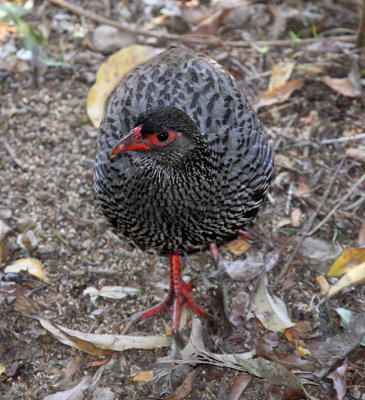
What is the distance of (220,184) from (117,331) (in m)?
1.40

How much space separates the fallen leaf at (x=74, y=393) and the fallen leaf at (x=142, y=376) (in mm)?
311

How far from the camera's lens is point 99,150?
426 centimetres

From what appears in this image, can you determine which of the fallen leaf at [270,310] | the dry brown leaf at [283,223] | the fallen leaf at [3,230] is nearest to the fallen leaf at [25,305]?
the fallen leaf at [3,230]

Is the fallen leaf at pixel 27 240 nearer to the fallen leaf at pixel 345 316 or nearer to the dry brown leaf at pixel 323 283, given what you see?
the dry brown leaf at pixel 323 283

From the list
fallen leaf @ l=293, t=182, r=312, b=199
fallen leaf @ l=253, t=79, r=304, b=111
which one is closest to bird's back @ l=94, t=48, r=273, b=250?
fallen leaf @ l=293, t=182, r=312, b=199

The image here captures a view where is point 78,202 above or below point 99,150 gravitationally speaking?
below

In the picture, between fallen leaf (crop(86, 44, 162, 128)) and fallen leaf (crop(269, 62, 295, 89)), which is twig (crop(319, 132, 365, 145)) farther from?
fallen leaf (crop(86, 44, 162, 128))

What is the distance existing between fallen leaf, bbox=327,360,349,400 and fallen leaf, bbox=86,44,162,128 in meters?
3.08

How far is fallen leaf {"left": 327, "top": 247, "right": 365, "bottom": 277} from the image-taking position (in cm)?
451

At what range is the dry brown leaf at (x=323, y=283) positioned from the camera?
15.2 ft

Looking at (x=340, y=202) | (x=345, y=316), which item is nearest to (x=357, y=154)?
(x=340, y=202)

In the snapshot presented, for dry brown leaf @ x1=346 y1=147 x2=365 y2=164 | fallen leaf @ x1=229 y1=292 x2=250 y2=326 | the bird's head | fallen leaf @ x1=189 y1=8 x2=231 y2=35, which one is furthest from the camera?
fallen leaf @ x1=189 y1=8 x2=231 y2=35

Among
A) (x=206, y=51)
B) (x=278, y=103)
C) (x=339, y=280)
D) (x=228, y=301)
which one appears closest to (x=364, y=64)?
(x=278, y=103)

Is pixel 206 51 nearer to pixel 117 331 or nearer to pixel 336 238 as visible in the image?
pixel 336 238
